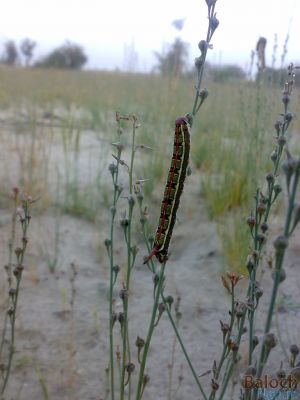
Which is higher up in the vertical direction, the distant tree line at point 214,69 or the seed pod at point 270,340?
the distant tree line at point 214,69

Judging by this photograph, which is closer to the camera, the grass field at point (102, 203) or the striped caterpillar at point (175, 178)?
the striped caterpillar at point (175, 178)

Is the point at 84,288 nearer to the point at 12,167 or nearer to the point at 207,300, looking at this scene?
the point at 207,300

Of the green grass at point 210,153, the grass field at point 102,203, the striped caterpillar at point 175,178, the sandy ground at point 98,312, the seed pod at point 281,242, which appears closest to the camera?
the seed pod at point 281,242

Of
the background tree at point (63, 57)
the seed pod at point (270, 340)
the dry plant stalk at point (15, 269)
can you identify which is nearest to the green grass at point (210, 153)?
the dry plant stalk at point (15, 269)

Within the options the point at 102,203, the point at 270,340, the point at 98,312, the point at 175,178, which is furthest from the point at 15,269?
the point at 102,203

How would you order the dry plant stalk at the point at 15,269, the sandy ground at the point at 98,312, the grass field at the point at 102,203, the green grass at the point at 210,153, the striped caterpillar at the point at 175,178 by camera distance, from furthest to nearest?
the green grass at the point at 210,153 → the grass field at the point at 102,203 → the sandy ground at the point at 98,312 → the dry plant stalk at the point at 15,269 → the striped caterpillar at the point at 175,178

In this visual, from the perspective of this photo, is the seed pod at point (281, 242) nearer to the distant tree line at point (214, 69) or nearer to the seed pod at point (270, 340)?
the seed pod at point (270, 340)

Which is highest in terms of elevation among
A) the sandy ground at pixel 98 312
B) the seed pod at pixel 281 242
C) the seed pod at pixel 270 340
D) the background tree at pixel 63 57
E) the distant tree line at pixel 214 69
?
the background tree at pixel 63 57

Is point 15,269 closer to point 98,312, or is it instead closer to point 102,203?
point 98,312
